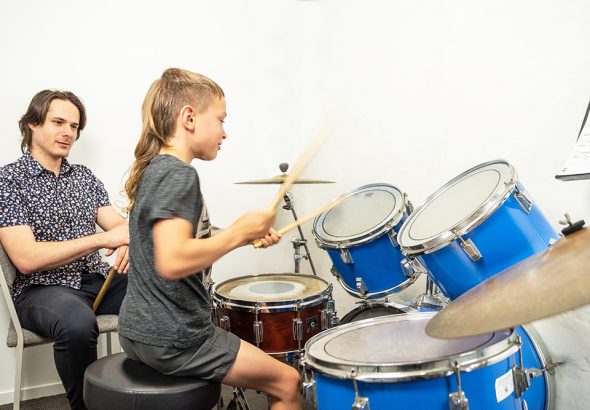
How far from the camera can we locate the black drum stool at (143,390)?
1188 mm

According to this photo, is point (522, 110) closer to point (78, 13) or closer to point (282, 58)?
point (282, 58)

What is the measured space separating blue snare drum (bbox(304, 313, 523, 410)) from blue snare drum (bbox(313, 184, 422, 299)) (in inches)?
26.3

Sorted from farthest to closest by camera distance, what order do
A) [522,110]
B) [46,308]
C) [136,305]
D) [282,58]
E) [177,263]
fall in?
1. [282,58]
2. [522,110]
3. [46,308]
4. [136,305]
5. [177,263]

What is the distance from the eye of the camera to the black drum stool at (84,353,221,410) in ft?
3.90

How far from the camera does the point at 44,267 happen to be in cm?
193

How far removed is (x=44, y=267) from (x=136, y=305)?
2.76 ft

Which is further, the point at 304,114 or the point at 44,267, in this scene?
the point at 304,114

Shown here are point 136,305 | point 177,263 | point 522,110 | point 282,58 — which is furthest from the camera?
point 282,58

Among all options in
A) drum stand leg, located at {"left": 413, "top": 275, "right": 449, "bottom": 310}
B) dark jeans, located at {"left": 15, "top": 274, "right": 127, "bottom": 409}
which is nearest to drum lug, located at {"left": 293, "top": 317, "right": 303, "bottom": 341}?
drum stand leg, located at {"left": 413, "top": 275, "right": 449, "bottom": 310}

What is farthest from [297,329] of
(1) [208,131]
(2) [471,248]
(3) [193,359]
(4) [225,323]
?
(1) [208,131]

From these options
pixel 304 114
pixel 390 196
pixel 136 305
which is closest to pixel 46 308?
pixel 136 305

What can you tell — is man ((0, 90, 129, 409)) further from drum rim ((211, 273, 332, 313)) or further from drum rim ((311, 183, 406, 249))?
drum rim ((311, 183, 406, 249))

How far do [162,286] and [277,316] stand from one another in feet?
2.18

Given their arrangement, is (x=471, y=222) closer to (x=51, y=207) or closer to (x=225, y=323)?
(x=225, y=323)
